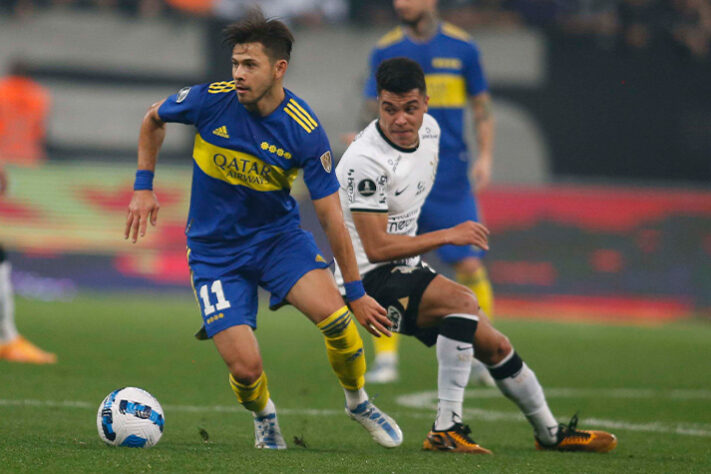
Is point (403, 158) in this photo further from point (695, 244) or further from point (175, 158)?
point (175, 158)

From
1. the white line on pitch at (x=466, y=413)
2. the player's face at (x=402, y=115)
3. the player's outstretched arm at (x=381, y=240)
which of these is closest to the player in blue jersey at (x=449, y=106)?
the white line on pitch at (x=466, y=413)

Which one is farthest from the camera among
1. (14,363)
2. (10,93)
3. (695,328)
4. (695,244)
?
(10,93)

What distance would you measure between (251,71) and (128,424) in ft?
5.51

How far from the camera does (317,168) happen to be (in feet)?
17.5

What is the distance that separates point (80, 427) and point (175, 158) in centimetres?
1297

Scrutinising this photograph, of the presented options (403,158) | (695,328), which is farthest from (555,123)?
(403,158)

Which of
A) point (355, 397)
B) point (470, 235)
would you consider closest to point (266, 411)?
point (355, 397)

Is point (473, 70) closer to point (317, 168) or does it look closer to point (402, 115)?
point (402, 115)

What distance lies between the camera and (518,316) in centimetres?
1549

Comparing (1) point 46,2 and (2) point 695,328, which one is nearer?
(2) point 695,328

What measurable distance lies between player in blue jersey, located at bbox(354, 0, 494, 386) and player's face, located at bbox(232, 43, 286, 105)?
3056mm

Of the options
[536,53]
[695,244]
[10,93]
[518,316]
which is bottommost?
[518,316]

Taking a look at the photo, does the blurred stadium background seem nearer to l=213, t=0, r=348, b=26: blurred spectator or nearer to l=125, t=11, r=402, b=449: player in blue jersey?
l=213, t=0, r=348, b=26: blurred spectator

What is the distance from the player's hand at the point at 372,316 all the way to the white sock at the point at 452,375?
0.50 m
